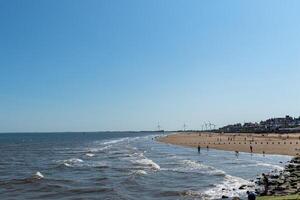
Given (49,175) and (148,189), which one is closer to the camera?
(148,189)

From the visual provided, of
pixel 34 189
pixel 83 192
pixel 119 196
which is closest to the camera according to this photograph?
pixel 119 196

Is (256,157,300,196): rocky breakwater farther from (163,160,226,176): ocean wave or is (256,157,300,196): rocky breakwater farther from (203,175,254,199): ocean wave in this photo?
(163,160,226,176): ocean wave

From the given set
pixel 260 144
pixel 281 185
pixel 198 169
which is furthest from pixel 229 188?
pixel 260 144

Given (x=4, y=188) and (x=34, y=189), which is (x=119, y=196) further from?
(x=4, y=188)

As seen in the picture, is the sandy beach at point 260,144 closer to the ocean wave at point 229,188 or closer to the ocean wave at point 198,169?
the ocean wave at point 198,169

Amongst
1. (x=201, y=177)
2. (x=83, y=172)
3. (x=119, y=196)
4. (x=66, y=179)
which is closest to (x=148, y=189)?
(x=119, y=196)

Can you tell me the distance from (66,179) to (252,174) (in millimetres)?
18601

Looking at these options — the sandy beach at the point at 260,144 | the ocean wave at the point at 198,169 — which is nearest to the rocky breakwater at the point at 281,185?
the ocean wave at the point at 198,169

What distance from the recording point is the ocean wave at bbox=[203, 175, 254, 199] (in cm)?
3101

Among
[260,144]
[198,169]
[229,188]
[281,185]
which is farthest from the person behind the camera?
[260,144]

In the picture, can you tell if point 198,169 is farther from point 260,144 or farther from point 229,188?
point 260,144

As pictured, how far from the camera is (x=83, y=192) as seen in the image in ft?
114

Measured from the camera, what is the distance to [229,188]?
34156mm

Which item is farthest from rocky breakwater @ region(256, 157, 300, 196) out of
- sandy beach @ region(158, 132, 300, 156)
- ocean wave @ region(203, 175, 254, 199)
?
sandy beach @ region(158, 132, 300, 156)
